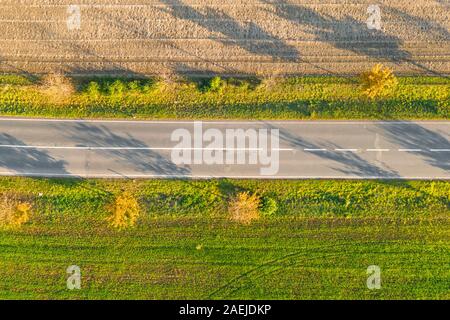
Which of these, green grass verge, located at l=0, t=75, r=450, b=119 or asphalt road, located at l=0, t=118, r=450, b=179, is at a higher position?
green grass verge, located at l=0, t=75, r=450, b=119

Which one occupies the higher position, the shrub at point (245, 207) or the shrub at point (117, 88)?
the shrub at point (117, 88)

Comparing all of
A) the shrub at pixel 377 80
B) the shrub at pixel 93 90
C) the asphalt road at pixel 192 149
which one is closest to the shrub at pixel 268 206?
the asphalt road at pixel 192 149

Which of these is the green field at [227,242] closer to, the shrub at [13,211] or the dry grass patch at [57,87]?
the shrub at [13,211]

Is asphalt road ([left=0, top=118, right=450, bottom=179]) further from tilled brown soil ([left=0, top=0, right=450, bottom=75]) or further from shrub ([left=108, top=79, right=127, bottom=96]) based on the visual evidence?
tilled brown soil ([left=0, top=0, right=450, bottom=75])

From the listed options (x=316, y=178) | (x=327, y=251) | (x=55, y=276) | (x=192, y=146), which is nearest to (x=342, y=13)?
(x=316, y=178)

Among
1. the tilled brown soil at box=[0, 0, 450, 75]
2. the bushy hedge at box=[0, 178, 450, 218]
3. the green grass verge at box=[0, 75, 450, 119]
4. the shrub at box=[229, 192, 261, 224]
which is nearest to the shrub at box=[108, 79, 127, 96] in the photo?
the green grass verge at box=[0, 75, 450, 119]

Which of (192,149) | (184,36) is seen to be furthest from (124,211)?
(184,36)

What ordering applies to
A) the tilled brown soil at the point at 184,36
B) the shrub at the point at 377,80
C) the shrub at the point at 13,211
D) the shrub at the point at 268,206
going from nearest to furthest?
the shrub at the point at 377,80 → the shrub at the point at 13,211 → the shrub at the point at 268,206 → the tilled brown soil at the point at 184,36
